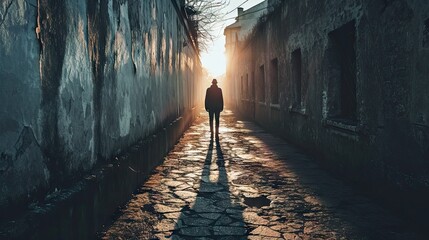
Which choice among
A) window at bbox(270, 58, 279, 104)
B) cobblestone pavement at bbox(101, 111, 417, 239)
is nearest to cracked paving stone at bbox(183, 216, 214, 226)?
cobblestone pavement at bbox(101, 111, 417, 239)

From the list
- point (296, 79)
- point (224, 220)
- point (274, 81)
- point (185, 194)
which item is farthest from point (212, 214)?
point (274, 81)

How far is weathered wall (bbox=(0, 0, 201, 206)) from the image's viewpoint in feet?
6.27

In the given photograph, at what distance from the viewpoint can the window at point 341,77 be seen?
5.49m

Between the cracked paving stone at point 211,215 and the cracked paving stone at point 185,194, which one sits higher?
the cracked paving stone at point 185,194

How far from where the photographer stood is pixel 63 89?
2.54 m

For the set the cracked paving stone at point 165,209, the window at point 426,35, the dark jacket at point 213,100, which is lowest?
Result: the cracked paving stone at point 165,209

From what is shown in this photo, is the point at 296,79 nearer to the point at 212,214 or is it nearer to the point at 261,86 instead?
the point at 212,214

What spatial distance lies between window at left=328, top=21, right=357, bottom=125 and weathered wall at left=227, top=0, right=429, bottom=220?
0.02 meters

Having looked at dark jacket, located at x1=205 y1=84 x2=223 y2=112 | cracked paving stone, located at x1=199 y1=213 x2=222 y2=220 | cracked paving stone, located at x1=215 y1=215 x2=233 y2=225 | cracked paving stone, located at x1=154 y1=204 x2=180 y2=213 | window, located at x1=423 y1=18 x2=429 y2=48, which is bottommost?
cracked paving stone, located at x1=215 y1=215 x2=233 y2=225

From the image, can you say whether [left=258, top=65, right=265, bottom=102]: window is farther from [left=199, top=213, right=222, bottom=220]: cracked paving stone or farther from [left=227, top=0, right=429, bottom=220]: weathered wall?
[left=199, top=213, right=222, bottom=220]: cracked paving stone

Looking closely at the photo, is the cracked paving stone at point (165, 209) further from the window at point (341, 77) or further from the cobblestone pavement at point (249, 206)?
the window at point (341, 77)

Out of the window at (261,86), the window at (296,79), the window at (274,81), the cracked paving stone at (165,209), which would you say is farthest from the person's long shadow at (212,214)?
the window at (261,86)

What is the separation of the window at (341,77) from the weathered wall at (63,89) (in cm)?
324

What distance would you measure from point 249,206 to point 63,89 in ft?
7.78
